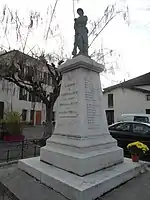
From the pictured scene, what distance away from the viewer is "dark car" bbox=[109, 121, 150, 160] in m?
7.51

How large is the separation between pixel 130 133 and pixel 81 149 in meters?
5.00

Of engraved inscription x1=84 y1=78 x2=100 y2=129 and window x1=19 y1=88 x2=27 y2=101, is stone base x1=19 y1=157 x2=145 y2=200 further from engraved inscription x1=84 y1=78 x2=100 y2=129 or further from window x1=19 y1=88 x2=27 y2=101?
window x1=19 y1=88 x2=27 y2=101

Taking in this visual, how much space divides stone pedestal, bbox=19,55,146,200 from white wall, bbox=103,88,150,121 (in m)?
21.1

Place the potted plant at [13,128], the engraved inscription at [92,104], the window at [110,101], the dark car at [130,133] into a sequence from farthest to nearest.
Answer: the window at [110,101], the potted plant at [13,128], the dark car at [130,133], the engraved inscription at [92,104]

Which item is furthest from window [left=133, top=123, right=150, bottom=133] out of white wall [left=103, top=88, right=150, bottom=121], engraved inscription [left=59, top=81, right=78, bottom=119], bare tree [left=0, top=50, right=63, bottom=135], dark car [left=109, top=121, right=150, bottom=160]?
white wall [left=103, top=88, right=150, bottom=121]

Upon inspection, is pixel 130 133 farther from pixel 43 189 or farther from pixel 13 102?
pixel 13 102

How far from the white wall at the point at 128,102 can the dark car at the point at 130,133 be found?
1690 cm

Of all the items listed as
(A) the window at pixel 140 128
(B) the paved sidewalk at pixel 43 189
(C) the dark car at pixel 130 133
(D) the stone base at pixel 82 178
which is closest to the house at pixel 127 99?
(C) the dark car at pixel 130 133

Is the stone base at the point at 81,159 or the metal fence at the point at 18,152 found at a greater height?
the stone base at the point at 81,159

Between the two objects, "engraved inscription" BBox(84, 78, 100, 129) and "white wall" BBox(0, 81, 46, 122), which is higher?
"white wall" BBox(0, 81, 46, 122)

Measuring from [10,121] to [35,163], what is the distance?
27.9 feet

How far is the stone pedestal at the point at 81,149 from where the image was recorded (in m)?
3.18

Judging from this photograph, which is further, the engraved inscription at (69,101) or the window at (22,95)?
the window at (22,95)

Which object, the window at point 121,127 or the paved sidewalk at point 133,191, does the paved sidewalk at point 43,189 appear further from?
the window at point 121,127
